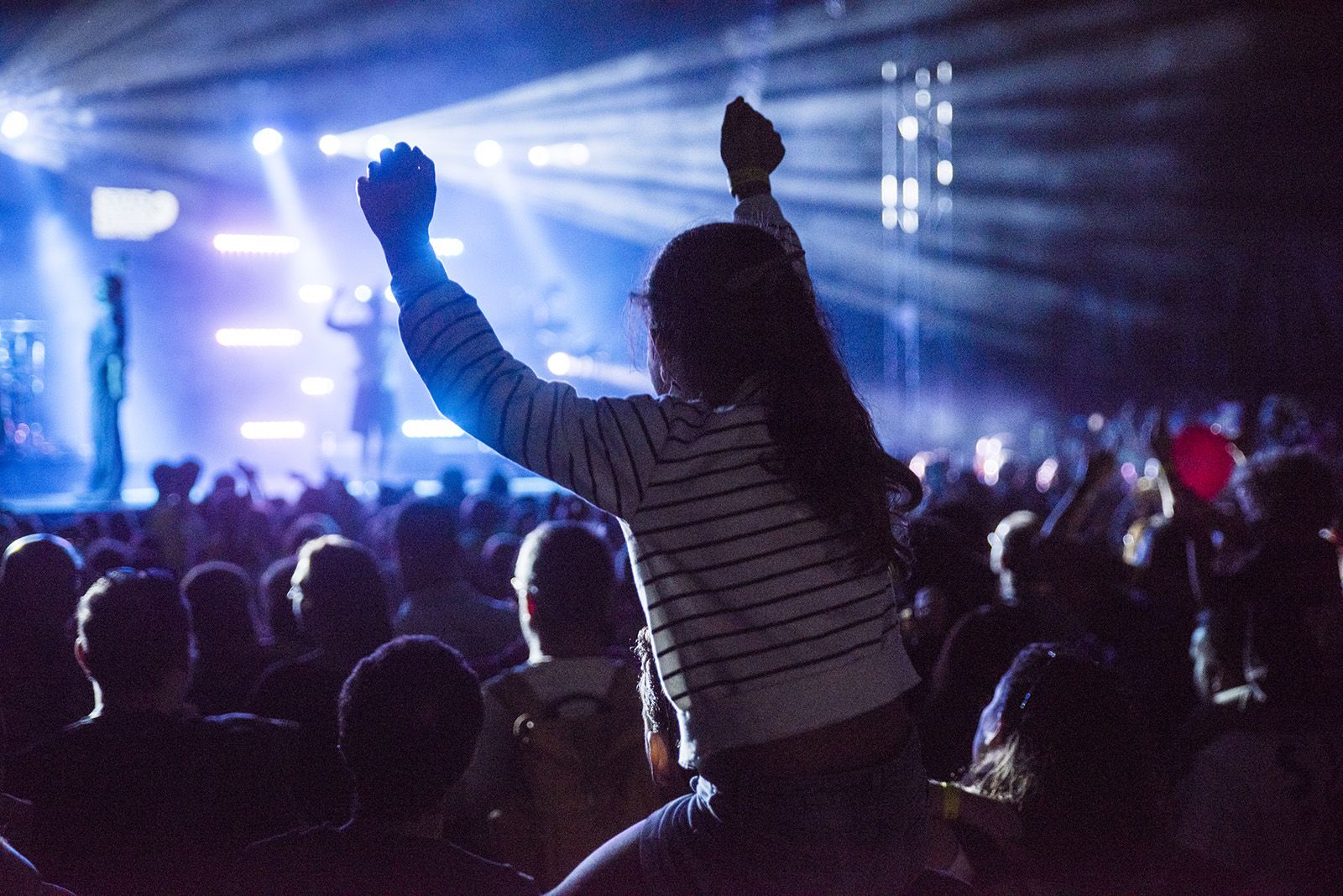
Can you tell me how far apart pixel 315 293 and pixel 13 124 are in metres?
3.71

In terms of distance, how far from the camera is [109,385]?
9.37m

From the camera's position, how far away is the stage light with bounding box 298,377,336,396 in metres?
13.9

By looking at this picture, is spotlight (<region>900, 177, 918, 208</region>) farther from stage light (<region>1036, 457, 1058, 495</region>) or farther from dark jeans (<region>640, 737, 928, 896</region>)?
dark jeans (<region>640, 737, 928, 896</region>)

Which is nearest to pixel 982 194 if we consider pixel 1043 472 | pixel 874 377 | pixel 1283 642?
pixel 874 377

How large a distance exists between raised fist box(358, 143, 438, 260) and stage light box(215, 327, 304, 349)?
13.2 meters

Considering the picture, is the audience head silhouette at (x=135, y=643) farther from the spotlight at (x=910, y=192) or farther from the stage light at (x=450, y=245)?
the stage light at (x=450, y=245)

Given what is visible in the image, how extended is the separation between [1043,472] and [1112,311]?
4.76m

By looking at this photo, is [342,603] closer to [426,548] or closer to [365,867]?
[426,548]

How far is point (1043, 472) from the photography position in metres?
9.69

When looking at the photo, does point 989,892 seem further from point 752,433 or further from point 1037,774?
point 752,433

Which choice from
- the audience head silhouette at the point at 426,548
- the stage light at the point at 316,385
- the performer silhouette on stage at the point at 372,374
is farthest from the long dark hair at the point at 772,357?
the stage light at the point at 316,385

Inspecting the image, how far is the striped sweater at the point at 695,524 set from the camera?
4.18ft

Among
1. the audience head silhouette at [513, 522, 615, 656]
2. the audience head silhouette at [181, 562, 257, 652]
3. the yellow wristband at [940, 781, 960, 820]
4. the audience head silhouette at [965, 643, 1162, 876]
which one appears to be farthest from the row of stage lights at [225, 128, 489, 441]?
the yellow wristband at [940, 781, 960, 820]

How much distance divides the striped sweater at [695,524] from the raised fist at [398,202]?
57 millimetres
